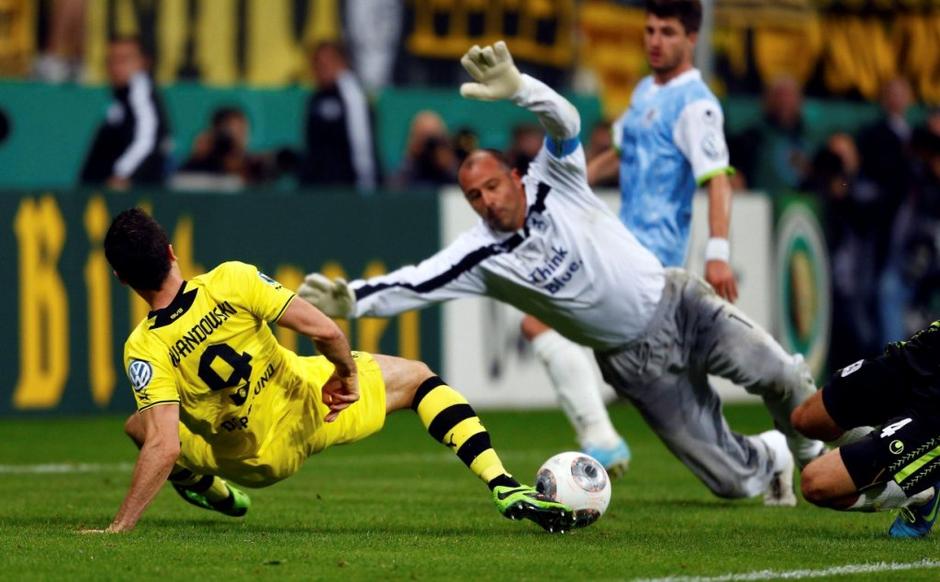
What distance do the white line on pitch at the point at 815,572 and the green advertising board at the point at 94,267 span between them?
820 centimetres

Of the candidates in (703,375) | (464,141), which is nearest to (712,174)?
(703,375)

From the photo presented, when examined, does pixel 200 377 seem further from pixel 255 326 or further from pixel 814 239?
pixel 814 239

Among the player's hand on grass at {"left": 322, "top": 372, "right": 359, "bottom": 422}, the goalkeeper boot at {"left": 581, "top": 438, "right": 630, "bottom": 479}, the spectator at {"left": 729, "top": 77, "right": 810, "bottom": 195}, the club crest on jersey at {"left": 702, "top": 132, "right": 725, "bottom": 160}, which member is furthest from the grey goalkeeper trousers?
the spectator at {"left": 729, "top": 77, "right": 810, "bottom": 195}

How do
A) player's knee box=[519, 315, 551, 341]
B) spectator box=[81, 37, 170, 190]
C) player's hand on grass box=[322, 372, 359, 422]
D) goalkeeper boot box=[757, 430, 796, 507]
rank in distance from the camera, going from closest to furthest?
player's hand on grass box=[322, 372, 359, 422]
goalkeeper boot box=[757, 430, 796, 507]
player's knee box=[519, 315, 551, 341]
spectator box=[81, 37, 170, 190]

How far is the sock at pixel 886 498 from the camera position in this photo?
7.67m

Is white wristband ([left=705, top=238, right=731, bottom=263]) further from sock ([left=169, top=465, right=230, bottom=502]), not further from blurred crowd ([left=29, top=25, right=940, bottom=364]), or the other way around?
blurred crowd ([left=29, top=25, right=940, bottom=364])

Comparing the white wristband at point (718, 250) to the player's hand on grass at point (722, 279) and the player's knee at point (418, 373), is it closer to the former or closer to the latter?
the player's hand on grass at point (722, 279)

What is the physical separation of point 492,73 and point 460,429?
1.52 m

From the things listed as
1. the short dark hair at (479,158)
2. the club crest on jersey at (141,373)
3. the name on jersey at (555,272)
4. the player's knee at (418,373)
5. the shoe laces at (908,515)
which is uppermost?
the short dark hair at (479,158)

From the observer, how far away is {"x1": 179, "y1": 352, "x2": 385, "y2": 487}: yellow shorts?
26.1ft

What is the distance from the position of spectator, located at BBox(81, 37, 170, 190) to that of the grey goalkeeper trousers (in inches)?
292

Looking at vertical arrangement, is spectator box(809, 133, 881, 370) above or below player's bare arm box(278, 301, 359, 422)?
below

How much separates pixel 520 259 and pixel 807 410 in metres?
1.49

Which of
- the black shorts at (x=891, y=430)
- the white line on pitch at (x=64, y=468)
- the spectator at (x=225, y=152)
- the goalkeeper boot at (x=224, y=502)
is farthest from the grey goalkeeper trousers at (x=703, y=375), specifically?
the spectator at (x=225, y=152)
